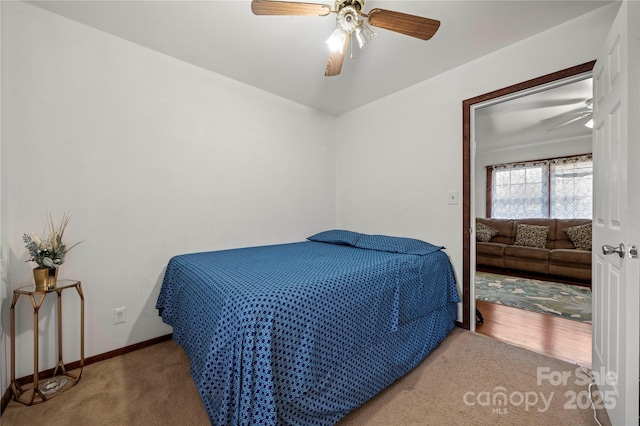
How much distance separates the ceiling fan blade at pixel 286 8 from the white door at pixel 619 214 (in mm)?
1323

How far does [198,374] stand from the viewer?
1307 mm

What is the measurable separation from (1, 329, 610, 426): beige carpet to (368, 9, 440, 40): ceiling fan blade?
2054mm

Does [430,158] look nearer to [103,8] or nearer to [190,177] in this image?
[190,177]

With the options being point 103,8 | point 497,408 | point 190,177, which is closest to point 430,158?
point 497,408

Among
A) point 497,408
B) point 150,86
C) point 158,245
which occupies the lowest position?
point 497,408

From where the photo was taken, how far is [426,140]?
104 inches

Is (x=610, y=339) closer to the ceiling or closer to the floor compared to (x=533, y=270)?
closer to the ceiling

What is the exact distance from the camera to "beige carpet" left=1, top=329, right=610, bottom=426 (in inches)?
54.0

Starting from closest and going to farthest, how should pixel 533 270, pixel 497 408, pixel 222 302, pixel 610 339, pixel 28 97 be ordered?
pixel 222 302 → pixel 610 339 → pixel 497 408 → pixel 28 97 → pixel 533 270

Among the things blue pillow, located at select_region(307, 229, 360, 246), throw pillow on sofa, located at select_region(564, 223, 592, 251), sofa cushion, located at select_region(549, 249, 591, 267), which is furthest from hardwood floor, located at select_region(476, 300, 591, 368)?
throw pillow on sofa, located at select_region(564, 223, 592, 251)

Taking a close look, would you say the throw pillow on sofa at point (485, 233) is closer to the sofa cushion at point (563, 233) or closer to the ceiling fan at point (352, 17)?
the sofa cushion at point (563, 233)

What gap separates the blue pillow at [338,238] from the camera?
266 centimetres

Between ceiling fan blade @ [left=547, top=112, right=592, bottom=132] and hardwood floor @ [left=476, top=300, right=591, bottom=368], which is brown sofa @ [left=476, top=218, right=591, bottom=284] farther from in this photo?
hardwood floor @ [left=476, top=300, right=591, bottom=368]

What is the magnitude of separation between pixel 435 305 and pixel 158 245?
2.27 metres
